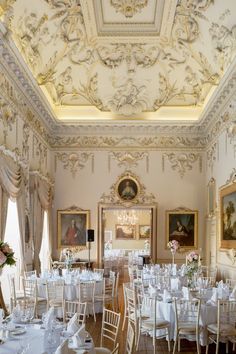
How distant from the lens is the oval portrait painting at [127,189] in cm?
1741

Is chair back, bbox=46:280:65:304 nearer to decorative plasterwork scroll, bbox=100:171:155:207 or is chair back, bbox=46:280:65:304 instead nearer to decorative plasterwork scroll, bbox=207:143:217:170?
decorative plasterwork scroll, bbox=100:171:155:207

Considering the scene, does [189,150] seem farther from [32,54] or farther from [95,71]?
[32,54]

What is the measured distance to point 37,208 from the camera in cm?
1462

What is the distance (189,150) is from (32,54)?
7.74 metres

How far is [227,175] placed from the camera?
45.1 feet

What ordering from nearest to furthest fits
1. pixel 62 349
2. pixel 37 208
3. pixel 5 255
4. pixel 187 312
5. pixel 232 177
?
pixel 62 349 → pixel 5 255 → pixel 187 312 → pixel 232 177 → pixel 37 208

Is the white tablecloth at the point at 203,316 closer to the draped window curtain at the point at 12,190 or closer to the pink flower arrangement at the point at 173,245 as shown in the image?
the draped window curtain at the point at 12,190

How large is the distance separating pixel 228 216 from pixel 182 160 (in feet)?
15.7

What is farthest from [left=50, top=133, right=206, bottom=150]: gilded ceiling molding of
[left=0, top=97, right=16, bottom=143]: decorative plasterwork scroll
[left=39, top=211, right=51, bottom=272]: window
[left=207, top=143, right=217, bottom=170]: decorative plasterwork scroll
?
[left=0, top=97, right=16, bottom=143]: decorative plasterwork scroll

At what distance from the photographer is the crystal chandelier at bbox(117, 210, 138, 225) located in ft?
94.9

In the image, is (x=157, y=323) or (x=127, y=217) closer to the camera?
(x=157, y=323)

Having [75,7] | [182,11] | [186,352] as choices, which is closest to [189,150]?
[182,11]

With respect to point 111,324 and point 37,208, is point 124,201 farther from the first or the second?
point 111,324

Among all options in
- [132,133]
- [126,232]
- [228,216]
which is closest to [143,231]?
[126,232]
